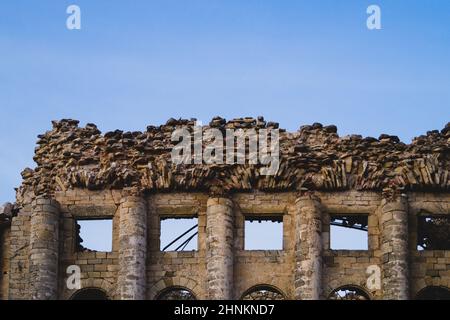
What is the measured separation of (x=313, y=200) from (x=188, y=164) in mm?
3596

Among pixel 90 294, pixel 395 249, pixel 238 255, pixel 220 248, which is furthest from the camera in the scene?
pixel 90 294

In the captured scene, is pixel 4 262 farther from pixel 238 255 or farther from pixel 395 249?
pixel 395 249

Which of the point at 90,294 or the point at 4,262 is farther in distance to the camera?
the point at 4,262

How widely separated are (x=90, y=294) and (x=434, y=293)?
9317 mm

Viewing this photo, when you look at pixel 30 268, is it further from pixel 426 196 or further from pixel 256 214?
pixel 426 196

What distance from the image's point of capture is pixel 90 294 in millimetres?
69500

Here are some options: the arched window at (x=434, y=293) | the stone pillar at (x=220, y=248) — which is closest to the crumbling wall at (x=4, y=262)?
the stone pillar at (x=220, y=248)

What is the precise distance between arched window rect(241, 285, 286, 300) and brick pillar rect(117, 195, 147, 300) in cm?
285

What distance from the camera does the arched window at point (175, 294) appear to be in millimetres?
68938

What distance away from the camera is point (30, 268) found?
227ft

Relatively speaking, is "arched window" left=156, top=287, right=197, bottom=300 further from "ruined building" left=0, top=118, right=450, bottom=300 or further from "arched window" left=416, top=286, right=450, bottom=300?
"arched window" left=416, top=286, right=450, bottom=300

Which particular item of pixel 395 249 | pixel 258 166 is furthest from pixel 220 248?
pixel 395 249

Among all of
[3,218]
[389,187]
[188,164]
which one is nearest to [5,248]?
[3,218]

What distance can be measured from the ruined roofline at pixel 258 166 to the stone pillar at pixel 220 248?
68 centimetres
